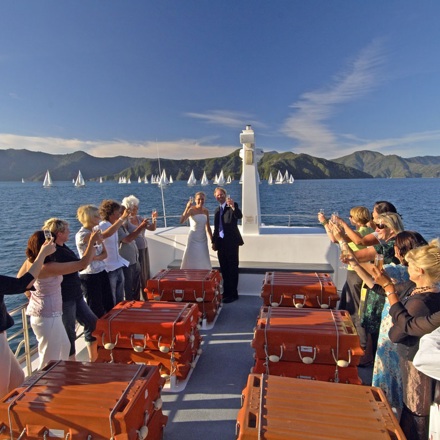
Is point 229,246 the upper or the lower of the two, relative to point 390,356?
upper

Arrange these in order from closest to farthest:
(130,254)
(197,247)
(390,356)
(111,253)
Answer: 1. (390,356)
2. (111,253)
3. (130,254)
4. (197,247)

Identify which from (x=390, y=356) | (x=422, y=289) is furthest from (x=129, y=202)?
(x=422, y=289)

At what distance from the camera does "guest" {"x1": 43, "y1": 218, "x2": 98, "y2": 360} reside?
2.96m

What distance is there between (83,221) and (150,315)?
1.17m

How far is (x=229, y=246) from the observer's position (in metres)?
5.46

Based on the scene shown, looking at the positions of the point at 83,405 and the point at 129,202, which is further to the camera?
the point at 129,202

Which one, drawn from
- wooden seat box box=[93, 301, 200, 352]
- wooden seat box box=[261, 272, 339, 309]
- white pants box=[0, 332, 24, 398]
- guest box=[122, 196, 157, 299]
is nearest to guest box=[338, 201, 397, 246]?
wooden seat box box=[261, 272, 339, 309]

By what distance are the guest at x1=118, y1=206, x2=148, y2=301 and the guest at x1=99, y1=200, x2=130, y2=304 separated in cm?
36

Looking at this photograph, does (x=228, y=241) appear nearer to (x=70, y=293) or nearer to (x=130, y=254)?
(x=130, y=254)

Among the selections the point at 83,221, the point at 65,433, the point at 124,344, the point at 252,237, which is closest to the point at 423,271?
the point at 65,433

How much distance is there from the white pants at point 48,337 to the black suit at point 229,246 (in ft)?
9.57

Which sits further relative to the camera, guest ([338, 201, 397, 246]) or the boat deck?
guest ([338, 201, 397, 246])

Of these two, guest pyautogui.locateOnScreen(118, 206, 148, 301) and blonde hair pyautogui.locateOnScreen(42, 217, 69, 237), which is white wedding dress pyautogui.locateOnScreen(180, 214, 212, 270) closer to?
guest pyautogui.locateOnScreen(118, 206, 148, 301)

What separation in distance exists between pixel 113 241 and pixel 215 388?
1.96 m
